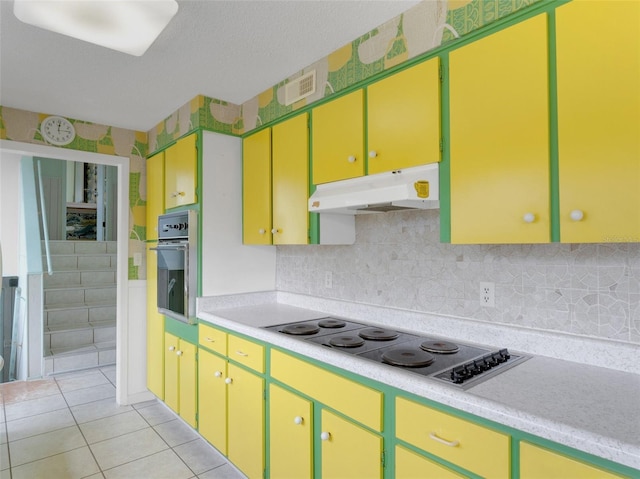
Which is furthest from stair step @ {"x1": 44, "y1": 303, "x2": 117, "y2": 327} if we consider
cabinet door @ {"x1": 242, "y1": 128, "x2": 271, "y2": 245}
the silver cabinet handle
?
the silver cabinet handle

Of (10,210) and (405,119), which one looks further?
(10,210)

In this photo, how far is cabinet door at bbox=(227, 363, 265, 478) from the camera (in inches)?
81.8

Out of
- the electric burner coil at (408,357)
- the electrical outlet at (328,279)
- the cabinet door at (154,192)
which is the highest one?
the cabinet door at (154,192)

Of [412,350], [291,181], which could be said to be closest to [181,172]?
[291,181]

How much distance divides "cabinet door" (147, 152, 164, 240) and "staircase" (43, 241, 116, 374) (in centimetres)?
198

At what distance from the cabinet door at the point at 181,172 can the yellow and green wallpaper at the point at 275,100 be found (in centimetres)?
11

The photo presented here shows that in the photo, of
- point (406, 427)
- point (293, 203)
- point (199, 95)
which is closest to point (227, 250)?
point (293, 203)

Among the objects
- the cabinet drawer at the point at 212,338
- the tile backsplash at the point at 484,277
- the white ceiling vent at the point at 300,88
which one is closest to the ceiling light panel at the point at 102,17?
the white ceiling vent at the point at 300,88

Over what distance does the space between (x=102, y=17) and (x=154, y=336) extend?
8.44 feet

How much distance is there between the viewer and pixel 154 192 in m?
3.39

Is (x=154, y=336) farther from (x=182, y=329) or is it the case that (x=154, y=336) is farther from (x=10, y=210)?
(x=10, y=210)

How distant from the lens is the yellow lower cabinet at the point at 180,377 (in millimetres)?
2738

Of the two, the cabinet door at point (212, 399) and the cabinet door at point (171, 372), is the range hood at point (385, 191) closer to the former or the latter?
the cabinet door at point (212, 399)

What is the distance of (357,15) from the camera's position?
181 cm
